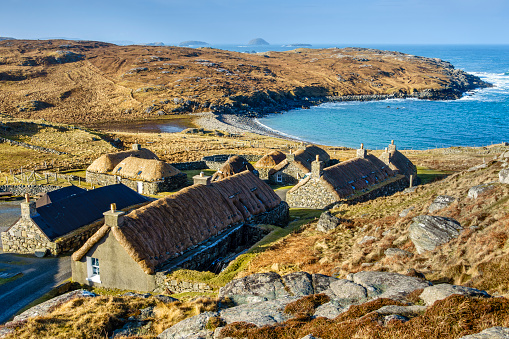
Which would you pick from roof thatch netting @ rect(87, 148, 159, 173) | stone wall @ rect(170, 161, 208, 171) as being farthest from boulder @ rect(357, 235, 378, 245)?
stone wall @ rect(170, 161, 208, 171)

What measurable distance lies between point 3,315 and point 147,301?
8.06 m

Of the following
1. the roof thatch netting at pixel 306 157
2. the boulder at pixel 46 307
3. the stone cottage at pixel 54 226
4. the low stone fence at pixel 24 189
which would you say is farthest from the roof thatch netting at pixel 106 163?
the boulder at pixel 46 307

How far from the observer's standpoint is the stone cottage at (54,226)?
77.4 ft

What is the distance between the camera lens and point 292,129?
4163 inches

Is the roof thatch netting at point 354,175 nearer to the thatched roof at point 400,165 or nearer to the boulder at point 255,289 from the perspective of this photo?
the thatched roof at point 400,165

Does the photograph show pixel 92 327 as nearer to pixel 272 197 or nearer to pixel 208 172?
pixel 272 197

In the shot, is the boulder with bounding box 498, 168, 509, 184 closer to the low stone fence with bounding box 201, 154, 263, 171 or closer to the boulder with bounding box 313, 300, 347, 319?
the boulder with bounding box 313, 300, 347, 319

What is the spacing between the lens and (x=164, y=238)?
19375 mm

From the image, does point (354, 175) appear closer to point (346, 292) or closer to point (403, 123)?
point (346, 292)

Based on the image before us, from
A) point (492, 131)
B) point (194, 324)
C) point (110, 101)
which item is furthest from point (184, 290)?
point (110, 101)

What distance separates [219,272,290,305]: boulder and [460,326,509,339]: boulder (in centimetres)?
571

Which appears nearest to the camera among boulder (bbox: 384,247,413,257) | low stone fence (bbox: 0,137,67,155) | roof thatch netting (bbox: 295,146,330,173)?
boulder (bbox: 384,247,413,257)

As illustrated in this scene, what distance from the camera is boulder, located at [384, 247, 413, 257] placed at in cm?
1511

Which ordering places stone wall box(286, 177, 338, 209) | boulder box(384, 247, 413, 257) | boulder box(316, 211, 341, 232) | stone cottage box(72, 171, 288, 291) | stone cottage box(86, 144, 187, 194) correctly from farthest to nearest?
stone cottage box(86, 144, 187, 194) < stone wall box(286, 177, 338, 209) < boulder box(316, 211, 341, 232) < stone cottage box(72, 171, 288, 291) < boulder box(384, 247, 413, 257)
